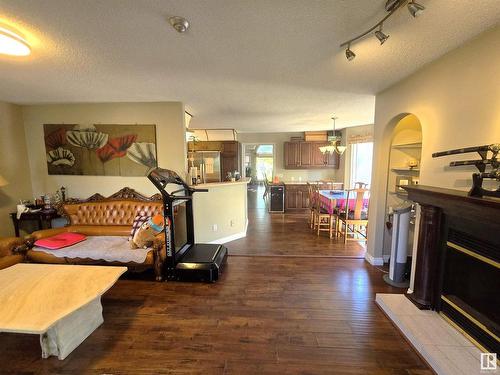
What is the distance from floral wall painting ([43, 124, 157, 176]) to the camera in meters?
3.50

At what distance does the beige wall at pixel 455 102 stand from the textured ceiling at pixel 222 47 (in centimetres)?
14

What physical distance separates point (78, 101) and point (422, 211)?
503 cm

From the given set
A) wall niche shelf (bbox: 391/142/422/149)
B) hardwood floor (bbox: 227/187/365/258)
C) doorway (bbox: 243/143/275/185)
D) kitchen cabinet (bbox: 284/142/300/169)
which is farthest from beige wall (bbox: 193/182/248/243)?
doorway (bbox: 243/143/275/185)

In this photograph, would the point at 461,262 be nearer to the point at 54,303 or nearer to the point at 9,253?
the point at 54,303

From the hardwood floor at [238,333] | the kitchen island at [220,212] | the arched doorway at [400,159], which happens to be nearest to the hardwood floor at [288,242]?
the kitchen island at [220,212]

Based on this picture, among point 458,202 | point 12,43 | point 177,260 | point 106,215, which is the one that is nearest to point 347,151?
point 458,202

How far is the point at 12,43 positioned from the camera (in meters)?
1.58

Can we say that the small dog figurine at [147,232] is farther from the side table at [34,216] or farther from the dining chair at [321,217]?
the dining chair at [321,217]

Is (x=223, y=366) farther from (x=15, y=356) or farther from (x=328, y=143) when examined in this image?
(x=328, y=143)

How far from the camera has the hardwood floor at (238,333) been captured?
5.17ft

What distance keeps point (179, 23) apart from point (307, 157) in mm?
5834

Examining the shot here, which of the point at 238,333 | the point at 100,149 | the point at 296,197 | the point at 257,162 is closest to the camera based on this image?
the point at 238,333

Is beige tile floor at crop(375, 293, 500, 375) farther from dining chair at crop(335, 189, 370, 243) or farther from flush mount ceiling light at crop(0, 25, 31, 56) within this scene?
flush mount ceiling light at crop(0, 25, 31, 56)

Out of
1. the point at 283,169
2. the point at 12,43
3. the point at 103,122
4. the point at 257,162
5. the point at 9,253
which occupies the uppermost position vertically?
the point at 12,43
